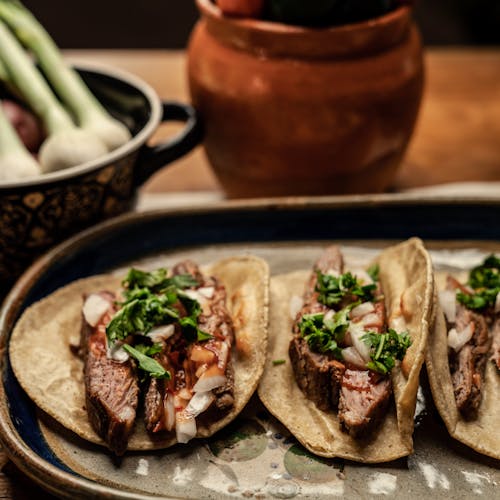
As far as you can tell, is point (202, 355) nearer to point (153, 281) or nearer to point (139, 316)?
point (139, 316)

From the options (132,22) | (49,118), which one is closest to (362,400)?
(49,118)

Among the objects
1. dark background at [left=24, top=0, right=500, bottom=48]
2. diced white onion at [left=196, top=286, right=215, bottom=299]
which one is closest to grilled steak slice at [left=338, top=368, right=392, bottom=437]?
diced white onion at [left=196, top=286, right=215, bottom=299]

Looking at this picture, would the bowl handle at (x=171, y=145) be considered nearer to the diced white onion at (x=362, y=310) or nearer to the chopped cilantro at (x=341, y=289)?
the chopped cilantro at (x=341, y=289)

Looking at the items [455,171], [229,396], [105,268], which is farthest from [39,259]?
[455,171]

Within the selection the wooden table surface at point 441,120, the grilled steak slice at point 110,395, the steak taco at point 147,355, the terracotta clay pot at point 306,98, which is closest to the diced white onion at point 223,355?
the steak taco at point 147,355

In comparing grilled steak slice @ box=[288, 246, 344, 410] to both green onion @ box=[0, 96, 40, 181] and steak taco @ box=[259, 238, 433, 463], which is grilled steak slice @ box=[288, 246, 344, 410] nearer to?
steak taco @ box=[259, 238, 433, 463]

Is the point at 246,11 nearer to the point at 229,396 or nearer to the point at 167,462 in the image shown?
the point at 229,396
